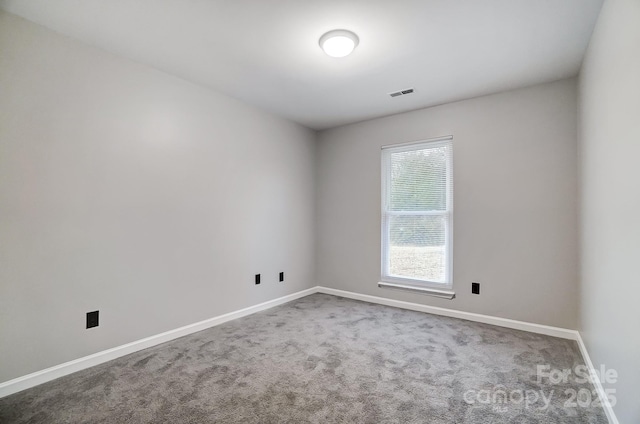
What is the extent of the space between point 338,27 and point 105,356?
3.11m

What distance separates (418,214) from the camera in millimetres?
3766

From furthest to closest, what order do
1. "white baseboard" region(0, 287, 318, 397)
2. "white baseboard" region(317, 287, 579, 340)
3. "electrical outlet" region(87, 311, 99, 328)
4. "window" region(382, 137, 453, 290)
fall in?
"window" region(382, 137, 453, 290)
"white baseboard" region(317, 287, 579, 340)
"electrical outlet" region(87, 311, 99, 328)
"white baseboard" region(0, 287, 318, 397)

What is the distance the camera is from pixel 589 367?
7.17ft

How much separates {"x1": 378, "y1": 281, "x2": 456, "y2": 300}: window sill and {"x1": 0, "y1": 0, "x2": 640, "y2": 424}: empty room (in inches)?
0.9

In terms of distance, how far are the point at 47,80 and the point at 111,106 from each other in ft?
1.33

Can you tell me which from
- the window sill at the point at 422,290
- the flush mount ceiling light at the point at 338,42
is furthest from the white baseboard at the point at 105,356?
the flush mount ceiling light at the point at 338,42

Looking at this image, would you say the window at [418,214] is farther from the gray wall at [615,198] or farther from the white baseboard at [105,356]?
the white baseboard at [105,356]

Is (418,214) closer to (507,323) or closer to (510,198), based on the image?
(510,198)

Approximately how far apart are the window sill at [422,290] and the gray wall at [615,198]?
50.5 inches

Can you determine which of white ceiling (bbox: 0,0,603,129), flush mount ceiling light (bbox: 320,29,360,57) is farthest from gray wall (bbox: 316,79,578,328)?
flush mount ceiling light (bbox: 320,29,360,57)

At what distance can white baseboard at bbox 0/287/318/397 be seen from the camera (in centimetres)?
197

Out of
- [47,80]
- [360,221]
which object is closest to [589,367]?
[360,221]

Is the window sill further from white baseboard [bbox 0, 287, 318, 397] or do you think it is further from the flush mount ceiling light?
the flush mount ceiling light

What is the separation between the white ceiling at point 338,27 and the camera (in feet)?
6.25
